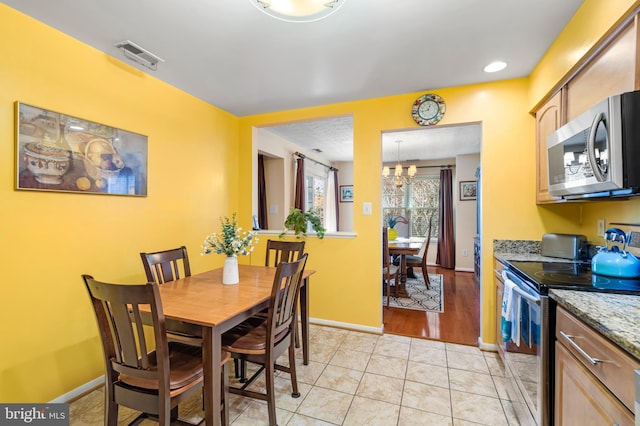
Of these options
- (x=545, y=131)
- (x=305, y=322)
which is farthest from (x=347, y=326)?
(x=545, y=131)

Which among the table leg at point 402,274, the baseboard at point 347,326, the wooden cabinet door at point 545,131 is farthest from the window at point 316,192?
the wooden cabinet door at point 545,131

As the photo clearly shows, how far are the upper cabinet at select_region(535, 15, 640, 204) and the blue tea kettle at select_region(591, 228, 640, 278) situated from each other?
487 millimetres

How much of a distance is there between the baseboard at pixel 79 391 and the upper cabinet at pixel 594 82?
3.51 meters

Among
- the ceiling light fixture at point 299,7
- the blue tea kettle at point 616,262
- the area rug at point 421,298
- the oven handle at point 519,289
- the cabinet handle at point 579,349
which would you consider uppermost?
the ceiling light fixture at point 299,7

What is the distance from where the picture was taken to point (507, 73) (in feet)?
7.80

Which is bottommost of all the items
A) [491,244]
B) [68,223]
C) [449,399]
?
[449,399]

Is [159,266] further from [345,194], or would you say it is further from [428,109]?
[345,194]

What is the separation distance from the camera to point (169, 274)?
2.13 m

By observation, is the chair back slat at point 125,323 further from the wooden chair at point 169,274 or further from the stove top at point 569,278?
the stove top at point 569,278

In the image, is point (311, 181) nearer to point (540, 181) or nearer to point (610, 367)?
point (540, 181)

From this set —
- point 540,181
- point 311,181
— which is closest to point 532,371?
point 540,181

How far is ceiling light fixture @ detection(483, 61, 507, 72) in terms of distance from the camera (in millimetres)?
2213

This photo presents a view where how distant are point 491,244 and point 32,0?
3.62 meters

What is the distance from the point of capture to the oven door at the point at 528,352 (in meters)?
1.37
